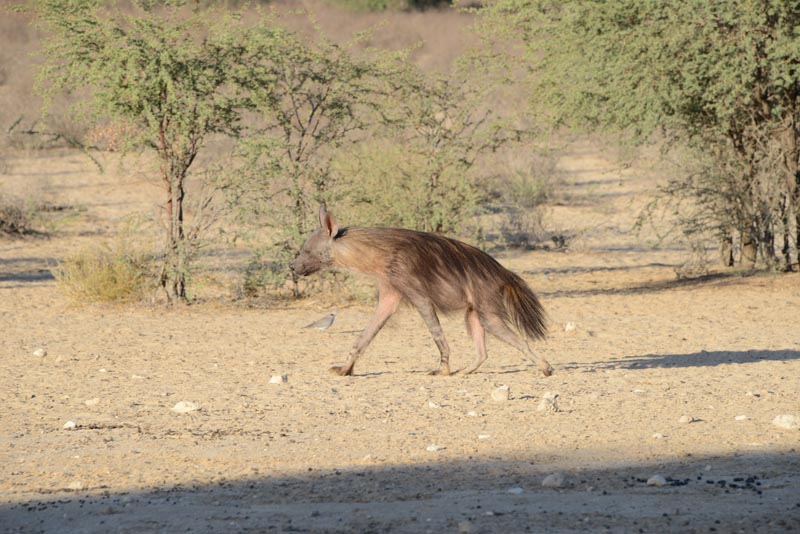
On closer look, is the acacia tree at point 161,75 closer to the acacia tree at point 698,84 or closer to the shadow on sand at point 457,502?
the acacia tree at point 698,84

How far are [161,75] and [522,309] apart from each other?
610 centimetres

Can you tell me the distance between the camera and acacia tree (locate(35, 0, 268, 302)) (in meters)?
13.5

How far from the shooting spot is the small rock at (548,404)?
25.6 ft

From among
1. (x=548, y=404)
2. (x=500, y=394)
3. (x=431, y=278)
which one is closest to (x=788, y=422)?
(x=548, y=404)

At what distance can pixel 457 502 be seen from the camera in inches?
215

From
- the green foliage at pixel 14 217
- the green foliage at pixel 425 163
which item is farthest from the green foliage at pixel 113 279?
the green foliage at pixel 14 217

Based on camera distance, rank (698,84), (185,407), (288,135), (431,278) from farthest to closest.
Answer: (698,84), (288,135), (431,278), (185,407)

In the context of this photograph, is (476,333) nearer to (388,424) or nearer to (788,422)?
(388,424)

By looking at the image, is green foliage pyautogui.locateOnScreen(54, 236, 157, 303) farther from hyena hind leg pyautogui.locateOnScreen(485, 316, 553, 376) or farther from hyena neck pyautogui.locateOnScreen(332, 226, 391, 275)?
hyena hind leg pyautogui.locateOnScreen(485, 316, 553, 376)

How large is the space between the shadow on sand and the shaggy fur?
2.81 metres

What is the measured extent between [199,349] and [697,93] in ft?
25.8

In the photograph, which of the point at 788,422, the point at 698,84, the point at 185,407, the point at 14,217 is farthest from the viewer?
the point at 14,217

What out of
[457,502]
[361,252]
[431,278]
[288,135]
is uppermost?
[288,135]

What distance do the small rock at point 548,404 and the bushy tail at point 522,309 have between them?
4.38ft
